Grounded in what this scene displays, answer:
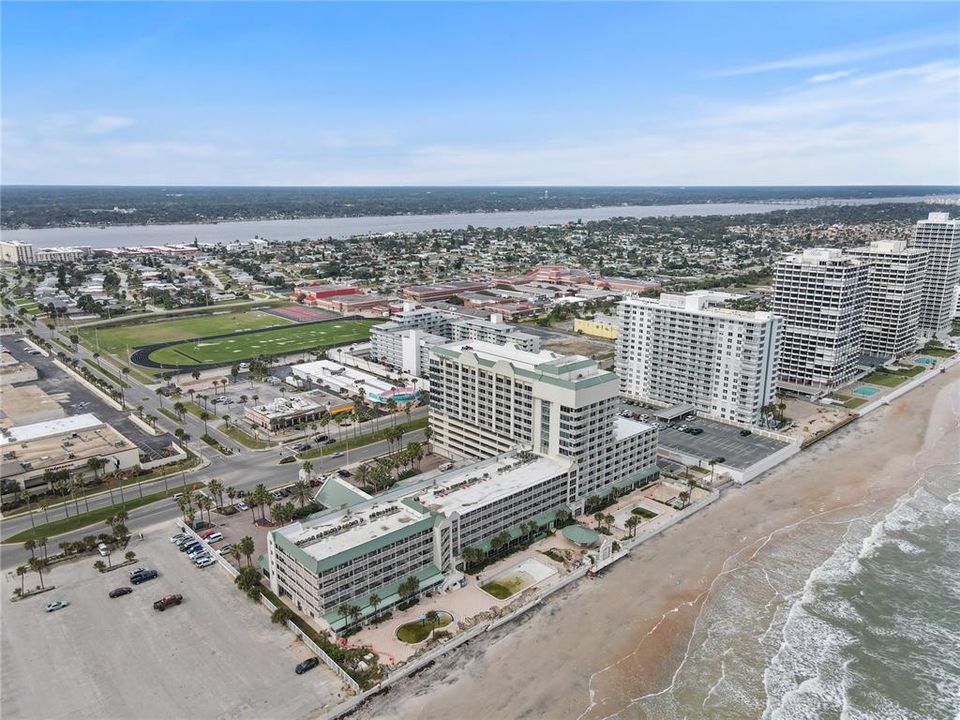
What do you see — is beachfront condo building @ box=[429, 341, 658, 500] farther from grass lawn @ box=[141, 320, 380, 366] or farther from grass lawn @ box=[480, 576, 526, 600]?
grass lawn @ box=[141, 320, 380, 366]

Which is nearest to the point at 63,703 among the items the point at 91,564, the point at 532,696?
the point at 91,564

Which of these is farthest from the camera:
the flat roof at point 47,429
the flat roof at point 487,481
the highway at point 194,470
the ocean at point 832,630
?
the flat roof at point 47,429

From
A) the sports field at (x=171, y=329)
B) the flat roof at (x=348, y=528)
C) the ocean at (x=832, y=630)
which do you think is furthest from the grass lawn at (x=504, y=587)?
the sports field at (x=171, y=329)

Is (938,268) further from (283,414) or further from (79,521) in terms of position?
(79,521)

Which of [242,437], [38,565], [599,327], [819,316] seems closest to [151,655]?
[38,565]

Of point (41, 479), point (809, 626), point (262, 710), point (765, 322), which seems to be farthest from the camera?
point (765, 322)

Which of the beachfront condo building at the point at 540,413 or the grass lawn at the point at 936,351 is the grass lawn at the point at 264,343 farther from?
the grass lawn at the point at 936,351

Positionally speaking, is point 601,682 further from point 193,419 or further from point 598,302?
point 598,302

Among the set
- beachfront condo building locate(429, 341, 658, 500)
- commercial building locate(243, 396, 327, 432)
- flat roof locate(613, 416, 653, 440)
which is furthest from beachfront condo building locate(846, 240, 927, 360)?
commercial building locate(243, 396, 327, 432)
